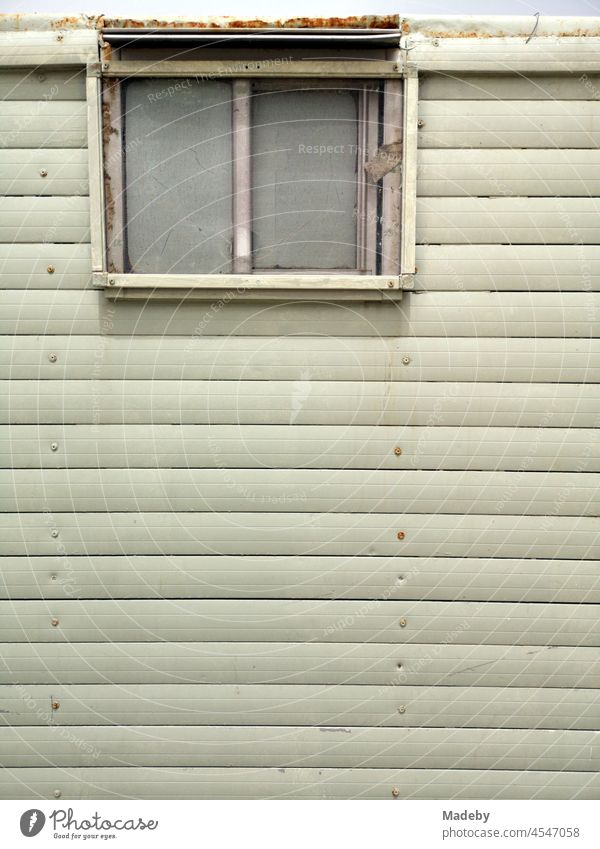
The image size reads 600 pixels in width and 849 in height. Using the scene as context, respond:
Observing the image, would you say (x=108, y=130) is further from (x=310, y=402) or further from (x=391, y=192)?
(x=310, y=402)

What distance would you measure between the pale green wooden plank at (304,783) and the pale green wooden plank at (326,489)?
4.24 ft

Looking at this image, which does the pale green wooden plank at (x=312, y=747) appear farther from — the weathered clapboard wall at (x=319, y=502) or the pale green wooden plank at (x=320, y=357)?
the pale green wooden plank at (x=320, y=357)

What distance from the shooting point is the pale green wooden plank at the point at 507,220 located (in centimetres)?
341

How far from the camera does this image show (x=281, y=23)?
3.20 meters

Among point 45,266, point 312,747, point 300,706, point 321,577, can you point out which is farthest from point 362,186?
point 312,747

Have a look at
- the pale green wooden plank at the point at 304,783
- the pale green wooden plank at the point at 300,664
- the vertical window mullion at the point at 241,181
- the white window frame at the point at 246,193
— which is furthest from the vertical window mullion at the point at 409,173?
the pale green wooden plank at the point at 304,783

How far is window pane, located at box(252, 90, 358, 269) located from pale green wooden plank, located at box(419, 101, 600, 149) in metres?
0.39

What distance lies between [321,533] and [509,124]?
210cm

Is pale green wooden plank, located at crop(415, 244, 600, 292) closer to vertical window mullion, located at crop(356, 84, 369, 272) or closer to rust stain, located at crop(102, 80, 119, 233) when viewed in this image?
vertical window mullion, located at crop(356, 84, 369, 272)

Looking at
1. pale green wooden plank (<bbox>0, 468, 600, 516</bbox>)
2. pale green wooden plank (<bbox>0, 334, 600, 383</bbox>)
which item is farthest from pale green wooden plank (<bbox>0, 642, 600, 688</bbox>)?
pale green wooden plank (<bbox>0, 334, 600, 383</bbox>)

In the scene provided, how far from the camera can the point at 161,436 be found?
3.50m

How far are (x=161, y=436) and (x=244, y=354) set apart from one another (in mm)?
559
